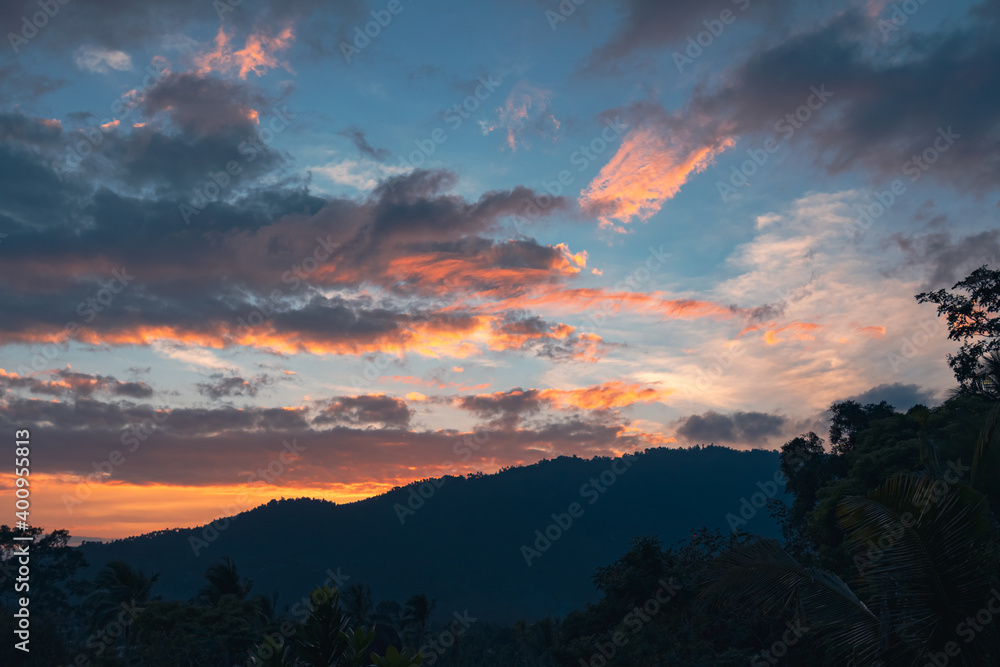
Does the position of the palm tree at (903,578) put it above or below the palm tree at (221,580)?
above

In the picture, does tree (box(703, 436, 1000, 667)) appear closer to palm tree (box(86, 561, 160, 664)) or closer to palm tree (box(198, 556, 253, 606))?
palm tree (box(86, 561, 160, 664))

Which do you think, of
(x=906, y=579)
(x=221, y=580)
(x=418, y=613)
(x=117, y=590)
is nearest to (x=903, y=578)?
(x=906, y=579)

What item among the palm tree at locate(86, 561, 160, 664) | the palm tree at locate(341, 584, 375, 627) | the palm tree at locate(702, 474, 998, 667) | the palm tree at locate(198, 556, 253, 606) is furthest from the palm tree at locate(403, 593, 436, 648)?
the palm tree at locate(702, 474, 998, 667)

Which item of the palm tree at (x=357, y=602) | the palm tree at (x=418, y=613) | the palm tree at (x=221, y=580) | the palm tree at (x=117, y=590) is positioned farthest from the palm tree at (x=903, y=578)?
the palm tree at (x=418, y=613)

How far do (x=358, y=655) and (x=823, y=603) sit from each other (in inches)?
244

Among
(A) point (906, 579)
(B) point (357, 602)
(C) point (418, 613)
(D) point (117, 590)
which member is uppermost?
(A) point (906, 579)

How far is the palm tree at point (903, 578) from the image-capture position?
8070mm

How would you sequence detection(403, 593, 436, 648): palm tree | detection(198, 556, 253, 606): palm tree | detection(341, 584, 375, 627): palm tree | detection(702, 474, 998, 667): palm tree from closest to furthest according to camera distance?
detection(702, 474, 998, 667): palm tree < detection(198, 556, 253, 606): palm tree < detection(341, 584, 375, 627): palm tree < detection(403, 593, 436, 648): palm tree

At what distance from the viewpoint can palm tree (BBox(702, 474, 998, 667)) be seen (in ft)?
26.5

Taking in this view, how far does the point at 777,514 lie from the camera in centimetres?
5416

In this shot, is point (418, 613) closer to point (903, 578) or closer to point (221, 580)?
point (221, 580)

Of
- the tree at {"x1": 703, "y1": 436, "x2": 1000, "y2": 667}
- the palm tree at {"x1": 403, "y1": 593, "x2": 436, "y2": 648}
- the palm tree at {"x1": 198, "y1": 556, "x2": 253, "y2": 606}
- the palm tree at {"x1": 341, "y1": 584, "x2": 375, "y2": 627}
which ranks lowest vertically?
the palm tree at {"x1": 403, "y1": 593, "x2": 436, "y2": 648}

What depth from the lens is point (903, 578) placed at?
27.1 feet

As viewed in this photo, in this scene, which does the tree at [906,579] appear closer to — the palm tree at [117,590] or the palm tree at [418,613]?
the palm tree at [117,590]
